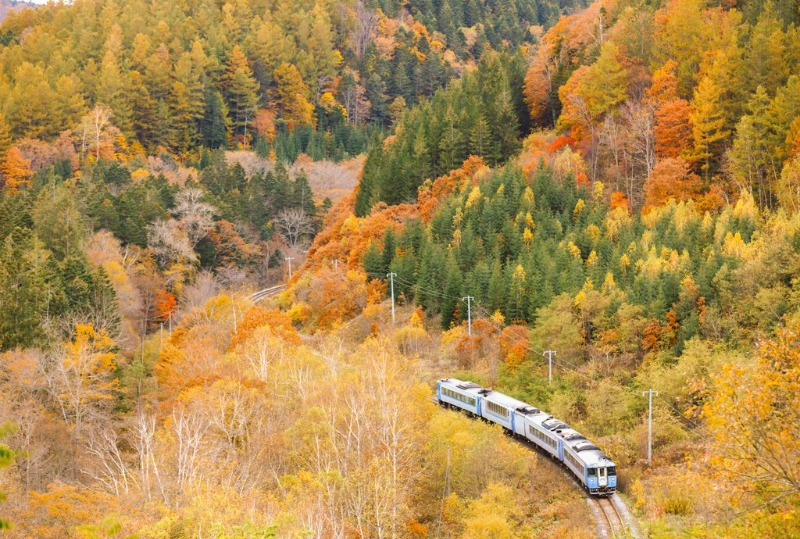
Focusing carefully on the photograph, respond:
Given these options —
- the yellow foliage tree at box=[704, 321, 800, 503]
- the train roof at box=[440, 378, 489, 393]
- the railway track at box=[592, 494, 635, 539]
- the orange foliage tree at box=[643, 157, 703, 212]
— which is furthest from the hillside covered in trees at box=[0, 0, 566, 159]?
the yellow foliage tree at box=[704, 321, 800, 503]

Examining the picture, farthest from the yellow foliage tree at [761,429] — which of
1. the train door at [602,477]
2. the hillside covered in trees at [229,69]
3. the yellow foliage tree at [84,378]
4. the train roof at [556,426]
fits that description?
the hillside covered in trees at [229,69]

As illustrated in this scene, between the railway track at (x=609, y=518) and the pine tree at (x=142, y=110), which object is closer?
the railway track at (x=609, y=518)

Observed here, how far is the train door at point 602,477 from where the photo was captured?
3428 centimetres

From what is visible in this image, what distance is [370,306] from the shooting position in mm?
59938

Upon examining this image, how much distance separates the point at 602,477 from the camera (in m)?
34.3

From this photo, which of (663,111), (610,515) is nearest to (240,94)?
(663,111)

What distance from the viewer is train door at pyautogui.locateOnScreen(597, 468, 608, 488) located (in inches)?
1350

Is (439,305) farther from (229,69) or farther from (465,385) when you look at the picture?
(229,69)

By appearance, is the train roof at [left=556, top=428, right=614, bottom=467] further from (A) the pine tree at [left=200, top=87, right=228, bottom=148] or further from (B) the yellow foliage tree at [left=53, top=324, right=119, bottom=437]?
(A) the pine tree at [left=200, top=87, right=228, bottom=148]

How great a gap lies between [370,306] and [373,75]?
8953cm

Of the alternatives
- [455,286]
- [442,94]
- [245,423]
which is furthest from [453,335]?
[442,94]

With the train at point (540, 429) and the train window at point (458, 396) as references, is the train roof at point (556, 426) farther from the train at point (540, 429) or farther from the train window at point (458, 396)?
the train window at point (458, 396)

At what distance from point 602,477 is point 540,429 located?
17.2ft

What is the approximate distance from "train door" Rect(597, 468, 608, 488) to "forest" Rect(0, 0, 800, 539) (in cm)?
127
